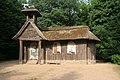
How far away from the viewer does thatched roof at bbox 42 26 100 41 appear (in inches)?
1153

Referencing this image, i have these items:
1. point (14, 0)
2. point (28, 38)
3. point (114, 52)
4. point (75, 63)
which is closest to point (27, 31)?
point (28, 38)

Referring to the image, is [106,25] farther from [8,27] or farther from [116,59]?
[8,27]

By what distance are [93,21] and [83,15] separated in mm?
6086

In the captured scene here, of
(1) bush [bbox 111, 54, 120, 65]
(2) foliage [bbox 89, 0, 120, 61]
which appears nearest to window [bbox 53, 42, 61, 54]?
(1) bush [bbox 111, 54, 120, 65]

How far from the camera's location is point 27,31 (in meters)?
30.5

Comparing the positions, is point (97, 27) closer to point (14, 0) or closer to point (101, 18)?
point (101, 18)

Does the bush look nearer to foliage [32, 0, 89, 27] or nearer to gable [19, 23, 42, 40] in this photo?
gable [19, 23, 42, 40]

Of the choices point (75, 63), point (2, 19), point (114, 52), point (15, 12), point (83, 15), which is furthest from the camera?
point (83, 15)

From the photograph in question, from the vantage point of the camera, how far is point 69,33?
3053 centimetres

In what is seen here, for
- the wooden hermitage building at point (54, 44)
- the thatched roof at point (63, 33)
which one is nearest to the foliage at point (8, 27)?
the wooden hermitage building at point (54, 44)

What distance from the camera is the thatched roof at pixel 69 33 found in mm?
29281

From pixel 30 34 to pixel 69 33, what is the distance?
487cm

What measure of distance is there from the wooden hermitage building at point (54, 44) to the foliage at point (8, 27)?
23.4 ft

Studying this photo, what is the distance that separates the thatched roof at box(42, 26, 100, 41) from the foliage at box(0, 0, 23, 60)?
27.0 ft
